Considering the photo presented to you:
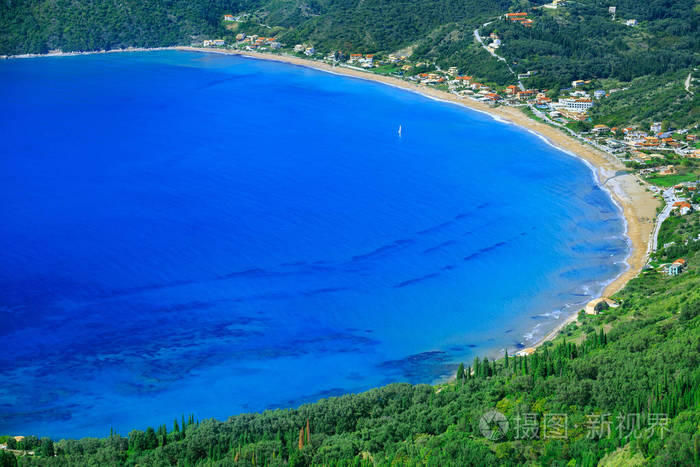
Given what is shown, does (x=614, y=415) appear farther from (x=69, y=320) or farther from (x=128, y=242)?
(x=128, y=242)

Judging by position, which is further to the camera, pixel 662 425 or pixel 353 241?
pixel 353 241

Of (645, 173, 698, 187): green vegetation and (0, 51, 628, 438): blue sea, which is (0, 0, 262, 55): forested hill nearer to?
(0, 51, 628, 438): blue sea

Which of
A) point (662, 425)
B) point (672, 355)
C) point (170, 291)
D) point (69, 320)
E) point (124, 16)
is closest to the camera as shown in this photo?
point (662, 425)

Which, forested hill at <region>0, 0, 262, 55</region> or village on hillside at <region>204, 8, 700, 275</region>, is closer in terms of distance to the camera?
village on hillside at <region>204, 8, 700, 275</region>

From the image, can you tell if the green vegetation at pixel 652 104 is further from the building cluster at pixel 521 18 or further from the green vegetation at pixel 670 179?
the building cluster at pixel 521 18

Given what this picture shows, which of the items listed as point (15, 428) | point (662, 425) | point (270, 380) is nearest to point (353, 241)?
point (270, 380)

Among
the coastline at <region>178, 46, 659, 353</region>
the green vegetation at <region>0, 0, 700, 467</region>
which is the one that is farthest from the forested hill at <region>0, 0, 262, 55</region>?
the green vegetation at <region>0, 0, 700, 467</region>

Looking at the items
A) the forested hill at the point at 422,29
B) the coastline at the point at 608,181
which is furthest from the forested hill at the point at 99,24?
the coastline at the point at 608,181
